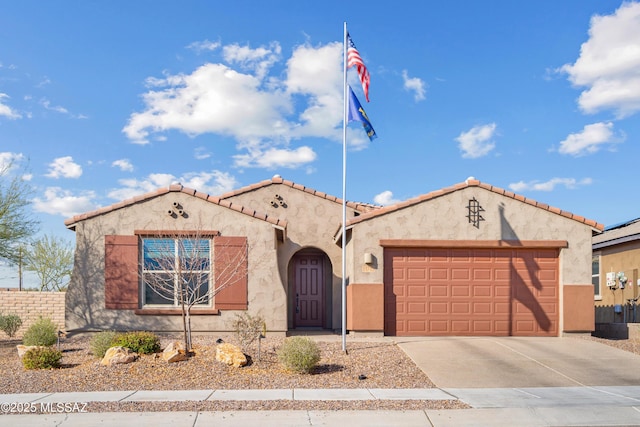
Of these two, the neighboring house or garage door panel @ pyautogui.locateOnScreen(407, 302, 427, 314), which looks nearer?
garage door panel @ pyautogui.locateOnScreen(407, 302, 427, 314)

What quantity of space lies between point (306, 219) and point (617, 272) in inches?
443

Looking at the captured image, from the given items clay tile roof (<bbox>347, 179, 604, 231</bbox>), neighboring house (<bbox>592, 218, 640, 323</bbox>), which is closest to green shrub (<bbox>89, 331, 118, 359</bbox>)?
clay tile roof (<bbox>347, 179, 604, 231</bbox>)

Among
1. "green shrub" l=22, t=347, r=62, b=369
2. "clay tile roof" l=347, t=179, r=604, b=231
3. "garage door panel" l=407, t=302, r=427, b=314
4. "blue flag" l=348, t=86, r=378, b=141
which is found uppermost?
"blue flag" l=348, t=86, r=378, b=141

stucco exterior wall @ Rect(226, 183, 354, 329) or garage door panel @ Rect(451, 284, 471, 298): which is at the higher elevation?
stucco exterior wall @ Rect(226, 183, 354, 329)

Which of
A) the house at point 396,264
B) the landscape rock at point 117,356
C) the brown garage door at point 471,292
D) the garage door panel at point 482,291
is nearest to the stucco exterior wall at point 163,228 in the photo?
the house at point 396,264

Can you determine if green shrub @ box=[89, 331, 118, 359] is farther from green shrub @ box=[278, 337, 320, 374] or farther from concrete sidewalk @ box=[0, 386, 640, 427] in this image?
green shrub @ box=[278, 337, 320, 374]

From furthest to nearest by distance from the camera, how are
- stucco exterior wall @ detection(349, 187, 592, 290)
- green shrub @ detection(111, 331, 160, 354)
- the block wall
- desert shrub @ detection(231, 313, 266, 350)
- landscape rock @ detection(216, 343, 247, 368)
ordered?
1. the block wall
2. stucco exterior wall @ detection(349, 187, 592, 290)
3. desert shrub @ detection(231, 313, 266, 350)
4. green shrub @ detection(111, 331, 160, 354)
5. landscape rock @ detection(216, 343, 247, 368)

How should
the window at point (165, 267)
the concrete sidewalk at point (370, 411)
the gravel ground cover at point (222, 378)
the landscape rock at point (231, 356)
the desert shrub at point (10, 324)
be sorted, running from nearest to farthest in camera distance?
the concrete sidewalk at point (370, 411) → the gravel ground cover at point (222, 378) → the landscape rock at point (231, 356) → the window at point (165, 267) → the desert shrub at point (10, 324)

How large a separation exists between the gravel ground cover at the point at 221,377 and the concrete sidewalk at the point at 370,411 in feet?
1.06

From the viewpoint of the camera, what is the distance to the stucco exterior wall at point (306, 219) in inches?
780

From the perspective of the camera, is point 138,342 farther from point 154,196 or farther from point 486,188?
point 486,188

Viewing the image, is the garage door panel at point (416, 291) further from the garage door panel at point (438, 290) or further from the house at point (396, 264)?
the garage door panel at point (438, 290)

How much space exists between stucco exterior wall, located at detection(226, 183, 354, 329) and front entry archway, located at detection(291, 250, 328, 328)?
29 centimetres

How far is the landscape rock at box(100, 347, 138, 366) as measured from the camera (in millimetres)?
12164
